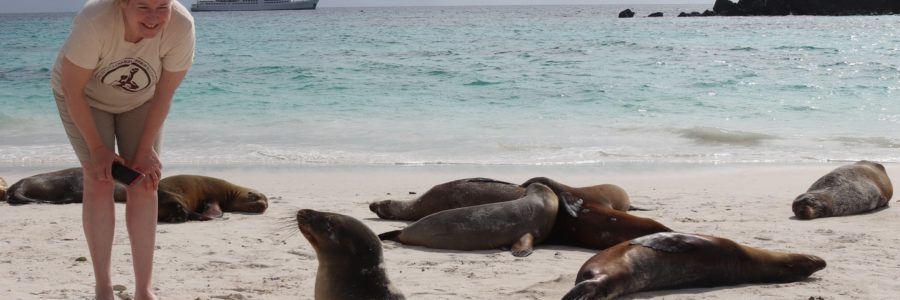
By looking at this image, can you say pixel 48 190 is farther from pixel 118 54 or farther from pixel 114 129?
pixel 118 54

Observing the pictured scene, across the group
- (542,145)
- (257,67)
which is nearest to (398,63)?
(257,67)

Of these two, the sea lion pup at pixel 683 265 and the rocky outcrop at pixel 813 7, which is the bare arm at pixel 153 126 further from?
the rocky outcrop at pixel 813 7

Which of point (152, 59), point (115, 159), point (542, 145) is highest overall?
point (152, 59)

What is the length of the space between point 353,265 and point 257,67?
65.8 ft

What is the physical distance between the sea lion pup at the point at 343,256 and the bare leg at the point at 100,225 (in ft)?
2.54

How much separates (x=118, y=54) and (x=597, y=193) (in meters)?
Answer: 3.82

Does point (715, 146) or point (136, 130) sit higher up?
point (136, 130)

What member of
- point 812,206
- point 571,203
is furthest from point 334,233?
point 812,206

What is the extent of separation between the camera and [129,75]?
373 cm

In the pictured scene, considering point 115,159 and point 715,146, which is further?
point 715,146

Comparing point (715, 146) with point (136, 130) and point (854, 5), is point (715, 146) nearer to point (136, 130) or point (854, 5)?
point (136, 130)

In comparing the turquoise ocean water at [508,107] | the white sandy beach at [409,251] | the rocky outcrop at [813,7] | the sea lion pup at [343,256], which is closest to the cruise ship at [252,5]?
→ the rocky outcrop at [813,7]

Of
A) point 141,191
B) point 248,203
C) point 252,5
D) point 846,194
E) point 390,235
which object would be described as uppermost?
point 141,191

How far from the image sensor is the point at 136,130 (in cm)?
390
